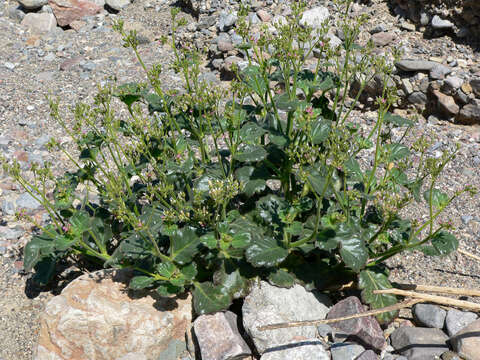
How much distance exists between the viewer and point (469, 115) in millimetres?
5215

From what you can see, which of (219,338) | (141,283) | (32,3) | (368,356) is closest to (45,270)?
(141,283)

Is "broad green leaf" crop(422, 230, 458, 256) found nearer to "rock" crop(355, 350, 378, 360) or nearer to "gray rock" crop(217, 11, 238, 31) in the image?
"rock" crop(355, 350, 378, 360)

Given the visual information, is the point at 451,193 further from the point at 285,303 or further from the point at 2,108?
the point at 2,108

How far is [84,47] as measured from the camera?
7.39 meters

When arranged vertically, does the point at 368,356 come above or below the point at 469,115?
below

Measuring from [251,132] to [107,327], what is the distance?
5.43 feet

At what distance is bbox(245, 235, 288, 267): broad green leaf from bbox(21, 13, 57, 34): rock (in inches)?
257

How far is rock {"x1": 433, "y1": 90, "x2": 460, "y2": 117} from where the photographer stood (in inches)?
207

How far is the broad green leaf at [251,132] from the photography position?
3365 mm

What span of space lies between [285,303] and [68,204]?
1.64 meters

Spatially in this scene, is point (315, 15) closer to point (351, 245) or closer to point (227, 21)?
point (227, 21)

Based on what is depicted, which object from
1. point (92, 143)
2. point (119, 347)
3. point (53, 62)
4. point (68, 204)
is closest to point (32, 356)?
point (119, 347)

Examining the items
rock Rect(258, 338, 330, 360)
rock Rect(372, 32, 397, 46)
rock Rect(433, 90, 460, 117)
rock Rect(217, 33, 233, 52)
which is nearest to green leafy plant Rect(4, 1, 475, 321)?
rock Rect(258, 338, 330, 360)

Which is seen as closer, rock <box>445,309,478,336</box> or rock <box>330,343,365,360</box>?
rock <box>330,343,365,360</box>
